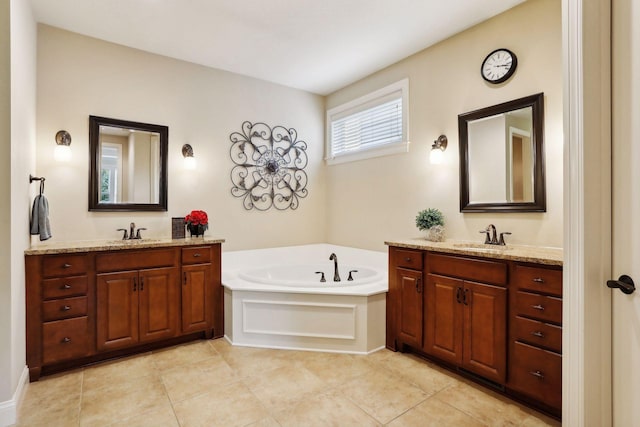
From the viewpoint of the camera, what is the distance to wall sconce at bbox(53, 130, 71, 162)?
2855 millimetres

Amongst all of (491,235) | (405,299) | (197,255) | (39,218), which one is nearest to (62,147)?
(39,218)

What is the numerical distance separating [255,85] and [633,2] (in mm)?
3468

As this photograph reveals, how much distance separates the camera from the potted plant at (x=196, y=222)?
10.7 feet

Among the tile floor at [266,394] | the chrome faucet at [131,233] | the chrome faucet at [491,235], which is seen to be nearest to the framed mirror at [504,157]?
the chrome faucet at [491,235]

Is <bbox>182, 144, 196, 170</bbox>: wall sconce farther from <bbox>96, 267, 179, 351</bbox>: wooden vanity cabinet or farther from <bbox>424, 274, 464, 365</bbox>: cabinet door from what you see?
<bbox>424, 274, 464, 365</bbox>: cabinet door

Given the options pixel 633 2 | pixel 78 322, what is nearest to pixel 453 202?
pixel 633 2

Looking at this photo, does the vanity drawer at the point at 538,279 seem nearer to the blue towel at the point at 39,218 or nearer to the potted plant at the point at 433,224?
the potted plant at the point at 433,224

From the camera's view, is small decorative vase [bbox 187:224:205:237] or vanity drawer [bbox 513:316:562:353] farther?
small decorative vase [bbox 187:224:205:237]

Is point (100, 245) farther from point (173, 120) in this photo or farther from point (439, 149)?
point (439, 149)

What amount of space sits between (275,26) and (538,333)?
9.93 feet

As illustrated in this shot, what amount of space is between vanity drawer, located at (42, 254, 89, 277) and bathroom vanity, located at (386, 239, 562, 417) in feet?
8.11

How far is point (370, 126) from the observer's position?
399 cm

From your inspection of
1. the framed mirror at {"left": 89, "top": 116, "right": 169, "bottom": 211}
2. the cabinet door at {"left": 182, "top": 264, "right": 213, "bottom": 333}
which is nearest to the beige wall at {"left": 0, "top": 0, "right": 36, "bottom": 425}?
the framed mirror at {"left": 89, "top": 116, "right": 169, "bottom": 211}

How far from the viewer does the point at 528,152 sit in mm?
2535
